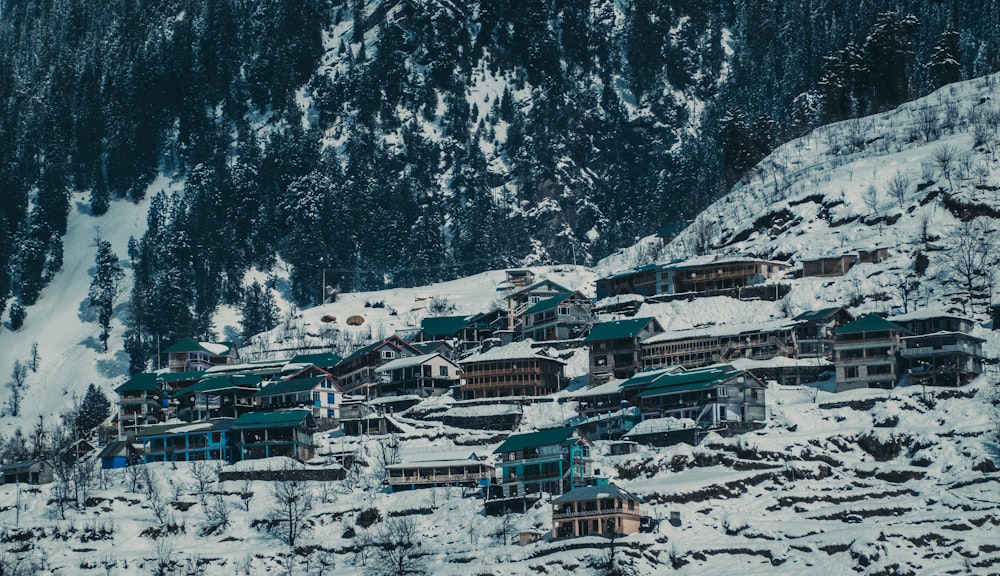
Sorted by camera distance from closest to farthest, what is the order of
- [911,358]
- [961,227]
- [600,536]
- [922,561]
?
[922,561] < [600,536] < [911,358] < [961,227]

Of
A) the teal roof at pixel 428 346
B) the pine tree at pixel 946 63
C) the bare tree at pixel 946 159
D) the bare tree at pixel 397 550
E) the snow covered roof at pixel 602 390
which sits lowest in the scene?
the bare tree at pixel 397 550

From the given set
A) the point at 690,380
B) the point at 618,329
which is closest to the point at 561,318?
the point at 618,329

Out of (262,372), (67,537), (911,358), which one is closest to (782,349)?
(911,358)

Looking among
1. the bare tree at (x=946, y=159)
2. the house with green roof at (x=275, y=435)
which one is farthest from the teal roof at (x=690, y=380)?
the bare tree at (x=946, y=159)

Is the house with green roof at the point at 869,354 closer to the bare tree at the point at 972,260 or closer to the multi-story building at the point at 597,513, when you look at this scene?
the bare tree at the point at 972,260

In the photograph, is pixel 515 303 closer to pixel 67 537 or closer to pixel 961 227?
pixel 961 227
